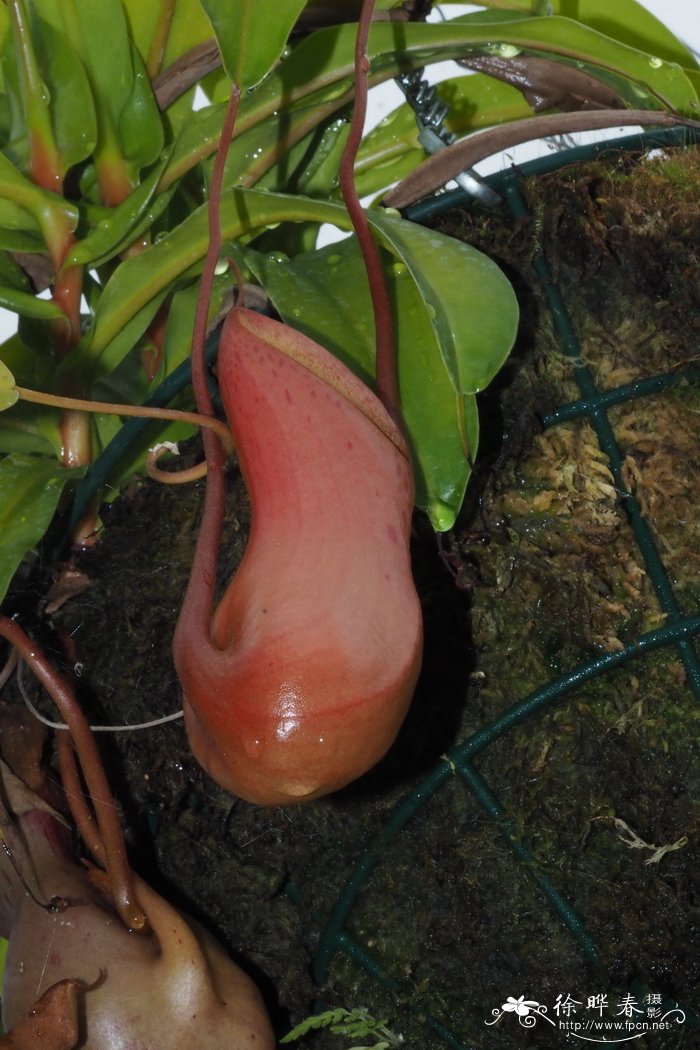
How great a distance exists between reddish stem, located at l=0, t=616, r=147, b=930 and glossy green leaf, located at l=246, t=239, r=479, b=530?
28 cm

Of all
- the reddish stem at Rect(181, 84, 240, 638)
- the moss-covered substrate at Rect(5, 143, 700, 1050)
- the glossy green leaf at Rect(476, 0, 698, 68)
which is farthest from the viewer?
the glossy green leaf at Rect(476, 0, 698, 68)

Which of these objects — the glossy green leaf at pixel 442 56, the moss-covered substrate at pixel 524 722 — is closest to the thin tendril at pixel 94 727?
the moss-covered substrate at pixel 524 722

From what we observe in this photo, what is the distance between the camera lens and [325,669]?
0.45m

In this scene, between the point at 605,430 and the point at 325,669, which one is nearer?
the point at 325,669

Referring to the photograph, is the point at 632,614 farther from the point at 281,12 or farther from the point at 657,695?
the point at 281,12

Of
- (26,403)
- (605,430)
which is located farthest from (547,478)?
(26,403)

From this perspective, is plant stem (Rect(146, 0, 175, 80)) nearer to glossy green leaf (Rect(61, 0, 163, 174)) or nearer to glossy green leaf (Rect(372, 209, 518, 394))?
glossy green leaf (Rect(61, 0, 163, 174))

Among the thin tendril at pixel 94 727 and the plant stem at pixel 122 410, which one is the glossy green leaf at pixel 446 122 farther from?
the thin tendril at pixel 94 727

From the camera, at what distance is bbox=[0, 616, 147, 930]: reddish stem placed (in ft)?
2.04

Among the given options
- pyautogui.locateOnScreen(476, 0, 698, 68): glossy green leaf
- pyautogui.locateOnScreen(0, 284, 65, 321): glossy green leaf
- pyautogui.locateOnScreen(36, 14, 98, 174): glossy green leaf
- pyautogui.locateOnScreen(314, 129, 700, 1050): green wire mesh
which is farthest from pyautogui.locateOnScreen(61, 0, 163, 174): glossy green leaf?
pyautogui.locateOnScreen(476, 0, 698, 68): glossy green leaf

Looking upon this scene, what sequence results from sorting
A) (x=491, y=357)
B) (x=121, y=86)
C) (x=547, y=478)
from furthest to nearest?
(x=121, y=86), (x=547, y=478), (x=491, y=357)

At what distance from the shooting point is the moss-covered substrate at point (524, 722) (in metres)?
0.62

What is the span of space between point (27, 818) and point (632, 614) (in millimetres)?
463

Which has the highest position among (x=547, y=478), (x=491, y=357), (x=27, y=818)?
(x=491, y=357)
